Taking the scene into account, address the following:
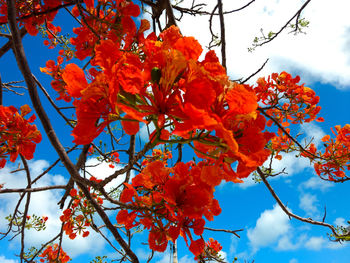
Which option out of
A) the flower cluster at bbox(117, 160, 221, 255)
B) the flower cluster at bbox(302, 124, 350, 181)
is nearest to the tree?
the flower cluster at bbox(117, 160, 221, 255)

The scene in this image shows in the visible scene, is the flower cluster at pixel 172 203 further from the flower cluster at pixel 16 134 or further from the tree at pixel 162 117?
the flower cluster at pixel 16 134

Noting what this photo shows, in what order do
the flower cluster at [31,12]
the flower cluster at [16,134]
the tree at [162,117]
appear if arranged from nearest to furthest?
the tree at [162,117] < the flower cluster at [16,134] < the flower cluster at [31,12]

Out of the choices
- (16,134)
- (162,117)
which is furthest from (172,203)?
(16,134)

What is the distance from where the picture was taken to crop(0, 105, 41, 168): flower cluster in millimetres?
1670

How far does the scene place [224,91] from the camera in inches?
26.3

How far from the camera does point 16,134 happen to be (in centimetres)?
170

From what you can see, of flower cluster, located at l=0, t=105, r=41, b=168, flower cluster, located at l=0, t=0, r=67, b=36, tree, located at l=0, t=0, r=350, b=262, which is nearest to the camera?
tree, located at l=0, t=0, r=350, b=262

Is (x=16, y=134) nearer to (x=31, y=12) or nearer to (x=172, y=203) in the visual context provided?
(x=31, y=12)

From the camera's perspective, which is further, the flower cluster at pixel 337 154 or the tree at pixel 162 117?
the flower cluster at pixel 337 154

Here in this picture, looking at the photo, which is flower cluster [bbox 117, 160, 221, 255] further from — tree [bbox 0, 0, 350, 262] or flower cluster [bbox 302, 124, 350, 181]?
flower cluster [bbox 302, 124, 350, 181]

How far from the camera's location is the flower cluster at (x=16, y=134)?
1.67 m

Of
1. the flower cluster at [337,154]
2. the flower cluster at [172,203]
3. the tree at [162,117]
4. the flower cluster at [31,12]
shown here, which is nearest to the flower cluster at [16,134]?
the tree at [162,117]

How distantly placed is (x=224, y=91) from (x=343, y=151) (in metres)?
3.19

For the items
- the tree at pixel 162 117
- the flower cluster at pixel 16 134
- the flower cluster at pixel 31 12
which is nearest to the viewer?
the tree at pixel 162 117
